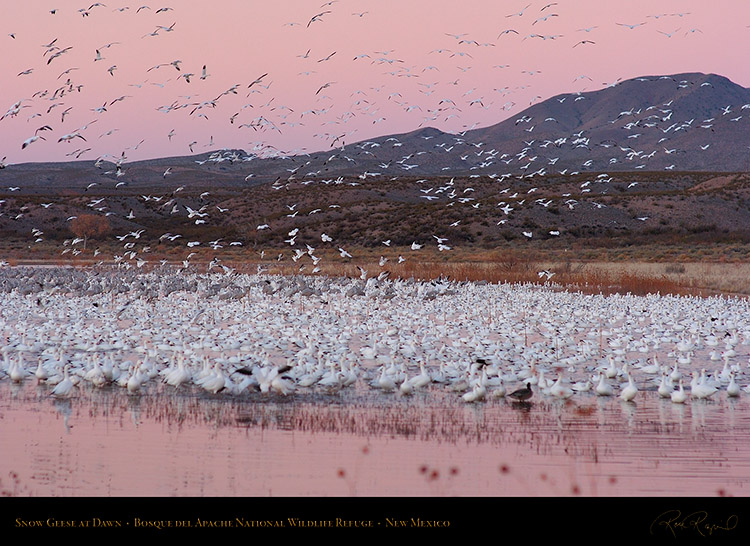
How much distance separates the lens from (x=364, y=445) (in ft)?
30.6

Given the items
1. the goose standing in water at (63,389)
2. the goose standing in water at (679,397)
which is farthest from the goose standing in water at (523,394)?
the goose standing in water at (63,389)

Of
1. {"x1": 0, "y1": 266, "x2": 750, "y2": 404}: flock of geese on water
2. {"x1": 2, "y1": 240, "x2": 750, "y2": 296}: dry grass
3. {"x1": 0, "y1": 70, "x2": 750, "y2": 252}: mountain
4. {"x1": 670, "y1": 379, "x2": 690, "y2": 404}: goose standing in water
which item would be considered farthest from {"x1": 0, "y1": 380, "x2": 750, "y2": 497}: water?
{"x1": 0, "y1": 70, "x2": 750, "y2": 252}: mountain

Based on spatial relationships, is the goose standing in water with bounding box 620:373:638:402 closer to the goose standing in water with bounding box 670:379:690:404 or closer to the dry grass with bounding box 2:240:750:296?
the goose standing in water with bounding box 670:379:690:404

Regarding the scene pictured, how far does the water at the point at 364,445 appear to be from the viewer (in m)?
7.93

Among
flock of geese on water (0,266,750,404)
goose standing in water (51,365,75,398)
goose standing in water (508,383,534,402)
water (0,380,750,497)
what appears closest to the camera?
water (0,380,750,497)

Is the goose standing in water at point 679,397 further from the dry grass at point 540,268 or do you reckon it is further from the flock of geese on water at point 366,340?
the dry grass at point 540,268

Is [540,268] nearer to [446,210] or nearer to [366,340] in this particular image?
[366,340]

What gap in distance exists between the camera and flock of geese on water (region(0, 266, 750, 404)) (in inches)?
474

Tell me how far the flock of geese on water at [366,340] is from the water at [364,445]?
0.30 metres

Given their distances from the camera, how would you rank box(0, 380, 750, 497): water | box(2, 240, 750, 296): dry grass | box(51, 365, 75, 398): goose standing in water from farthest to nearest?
box(2, 240, 750, 296): dry grass, box(51, 365, 75, 398): goose standing in water, box(0, 380, 750, 497): water

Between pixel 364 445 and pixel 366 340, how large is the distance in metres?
7.91

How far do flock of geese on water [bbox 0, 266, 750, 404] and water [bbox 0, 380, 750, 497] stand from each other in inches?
11.7

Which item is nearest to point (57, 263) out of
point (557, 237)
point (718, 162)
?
point (557, 237)
